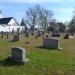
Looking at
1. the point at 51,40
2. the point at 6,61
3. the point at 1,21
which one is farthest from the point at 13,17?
the point at 6,61

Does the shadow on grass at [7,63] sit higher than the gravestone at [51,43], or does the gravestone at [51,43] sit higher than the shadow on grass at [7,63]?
the gravestone at [51,43]

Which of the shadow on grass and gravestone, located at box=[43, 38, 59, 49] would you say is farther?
gravestone, located at box=[43, 38, 59, 49]

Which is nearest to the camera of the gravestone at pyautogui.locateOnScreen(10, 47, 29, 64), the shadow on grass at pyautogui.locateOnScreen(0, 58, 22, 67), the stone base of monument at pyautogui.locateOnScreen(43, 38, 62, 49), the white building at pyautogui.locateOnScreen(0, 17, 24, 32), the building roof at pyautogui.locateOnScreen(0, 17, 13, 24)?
the shadow on grass at pyautogui.locateOnScreen(0, 58, 22, 67)

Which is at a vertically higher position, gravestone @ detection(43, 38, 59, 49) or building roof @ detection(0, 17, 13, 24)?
building roof @ detection(0, 17, 13, 24)

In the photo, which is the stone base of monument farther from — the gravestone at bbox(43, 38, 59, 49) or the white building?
the white building

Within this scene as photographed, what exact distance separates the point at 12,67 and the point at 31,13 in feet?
280

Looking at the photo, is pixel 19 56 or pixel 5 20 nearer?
pixel 19 56

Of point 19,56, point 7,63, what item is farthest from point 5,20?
point 7,63

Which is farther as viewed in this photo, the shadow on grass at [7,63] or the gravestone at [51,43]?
the gravestone at [51,43]

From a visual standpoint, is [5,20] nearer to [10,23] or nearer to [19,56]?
[10,23]

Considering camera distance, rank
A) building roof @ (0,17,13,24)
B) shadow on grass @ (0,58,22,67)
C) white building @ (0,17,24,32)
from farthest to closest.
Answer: building roof @ (0,17,13,24)
white building @ (0,17,24,32)
shadow on grass @ (0,58,22,67)

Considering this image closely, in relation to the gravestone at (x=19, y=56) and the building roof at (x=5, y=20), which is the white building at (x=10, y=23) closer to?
the building roof at (x=5, y=20)

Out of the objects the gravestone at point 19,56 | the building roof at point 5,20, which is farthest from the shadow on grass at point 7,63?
the building roof at point 5,20

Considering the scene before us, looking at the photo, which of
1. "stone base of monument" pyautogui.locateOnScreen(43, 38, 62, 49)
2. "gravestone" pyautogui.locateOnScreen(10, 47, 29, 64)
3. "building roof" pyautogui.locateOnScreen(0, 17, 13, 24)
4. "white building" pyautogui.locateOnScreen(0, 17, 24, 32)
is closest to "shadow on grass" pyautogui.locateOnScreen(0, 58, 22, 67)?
"gravestone" pyautogui.locateOnScreen(10, 47, 29, 64)
